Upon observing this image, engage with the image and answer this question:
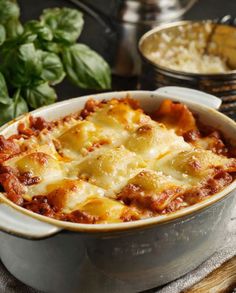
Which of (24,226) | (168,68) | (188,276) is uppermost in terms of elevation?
(24,226)

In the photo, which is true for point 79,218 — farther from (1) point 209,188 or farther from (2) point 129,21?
(2) point 129,21

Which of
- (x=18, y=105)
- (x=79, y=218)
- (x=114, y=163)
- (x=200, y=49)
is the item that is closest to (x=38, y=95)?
(x=18, y=105)

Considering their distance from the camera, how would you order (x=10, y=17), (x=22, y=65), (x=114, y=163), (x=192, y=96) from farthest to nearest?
(x=10, y=17) < (x=22, y=65) < (x=192, y=96) < (x=114, y=163)

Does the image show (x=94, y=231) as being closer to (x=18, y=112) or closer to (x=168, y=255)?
(x=168, y=255)

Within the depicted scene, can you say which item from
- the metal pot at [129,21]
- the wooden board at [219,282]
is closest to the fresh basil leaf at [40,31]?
the metal pot at [129,21]

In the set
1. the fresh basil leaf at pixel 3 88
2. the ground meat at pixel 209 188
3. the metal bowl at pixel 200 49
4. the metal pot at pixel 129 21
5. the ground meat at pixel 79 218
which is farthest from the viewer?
the metal pot at pixel 129 21

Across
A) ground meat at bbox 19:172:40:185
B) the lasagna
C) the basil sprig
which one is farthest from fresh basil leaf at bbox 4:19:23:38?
ground meat at bbox 19:172:40:185

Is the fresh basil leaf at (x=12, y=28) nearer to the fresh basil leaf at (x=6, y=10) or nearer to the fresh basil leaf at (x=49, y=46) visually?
the fresh basil leaf at (x=6, y=10)
